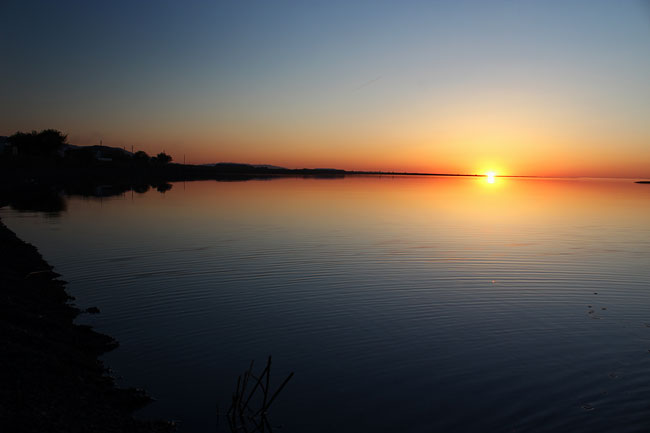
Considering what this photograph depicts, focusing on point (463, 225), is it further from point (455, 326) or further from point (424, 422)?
point (424, 422)

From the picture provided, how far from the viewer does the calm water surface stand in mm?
9938

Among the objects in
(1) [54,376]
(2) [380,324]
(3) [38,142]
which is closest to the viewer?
(1) [54,376]

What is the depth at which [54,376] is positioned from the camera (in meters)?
9.27

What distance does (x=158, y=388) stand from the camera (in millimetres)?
10383

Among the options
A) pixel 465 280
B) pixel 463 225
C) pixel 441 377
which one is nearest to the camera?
pixel 441 377

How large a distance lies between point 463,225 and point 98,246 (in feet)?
96.6

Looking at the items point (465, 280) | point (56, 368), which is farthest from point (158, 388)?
point (465, 280)

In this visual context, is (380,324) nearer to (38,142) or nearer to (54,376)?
(54,376)

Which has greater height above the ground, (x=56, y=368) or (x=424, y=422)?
(x=56, y=368)

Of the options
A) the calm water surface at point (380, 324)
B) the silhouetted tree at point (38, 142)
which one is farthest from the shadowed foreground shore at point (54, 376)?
the silhouetted tree at point (38, 142)

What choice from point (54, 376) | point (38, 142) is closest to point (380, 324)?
point (54, 376)

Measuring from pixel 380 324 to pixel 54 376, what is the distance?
9.18 meters

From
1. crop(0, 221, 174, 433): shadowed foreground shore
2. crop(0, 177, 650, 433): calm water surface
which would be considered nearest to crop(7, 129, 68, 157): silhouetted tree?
crop(0, 177, 650, 433): calm water surface

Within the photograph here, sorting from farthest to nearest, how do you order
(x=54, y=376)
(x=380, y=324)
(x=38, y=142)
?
(x=38, y=142) → (x=380, y=324) → (x=54, y=376)
